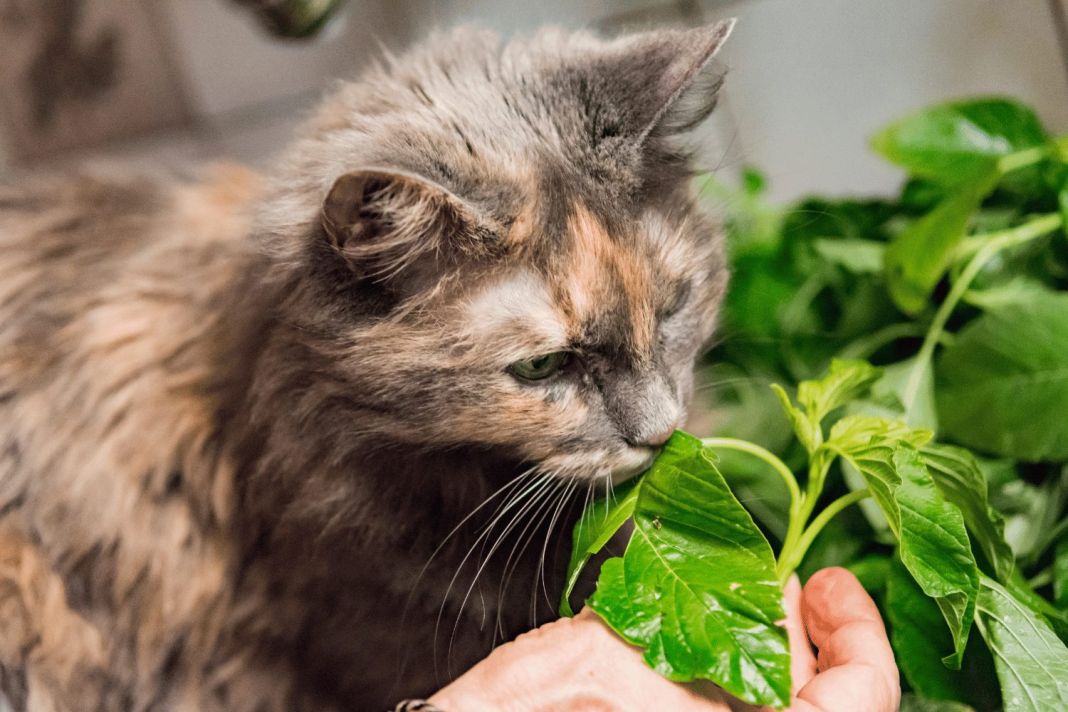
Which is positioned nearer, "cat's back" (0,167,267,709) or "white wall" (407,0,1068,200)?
"cat's back" (0,167,267,709)

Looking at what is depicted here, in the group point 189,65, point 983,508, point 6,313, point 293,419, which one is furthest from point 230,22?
point 983,508

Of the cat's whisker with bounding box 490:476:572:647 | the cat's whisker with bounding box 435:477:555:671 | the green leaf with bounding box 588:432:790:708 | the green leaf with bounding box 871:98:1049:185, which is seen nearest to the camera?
the green leaf with bounding box 588:432:790:708

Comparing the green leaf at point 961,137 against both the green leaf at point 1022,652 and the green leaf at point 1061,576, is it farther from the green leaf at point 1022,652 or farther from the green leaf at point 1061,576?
the green leaf at point 1022,652

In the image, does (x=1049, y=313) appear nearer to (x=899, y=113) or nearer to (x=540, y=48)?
(x=899, y=113)

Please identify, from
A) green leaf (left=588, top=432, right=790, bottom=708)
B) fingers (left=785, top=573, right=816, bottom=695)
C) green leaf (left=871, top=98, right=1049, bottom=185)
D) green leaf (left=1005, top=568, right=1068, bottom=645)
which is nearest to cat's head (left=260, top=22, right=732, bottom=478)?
green leaf (left=588, top=432, right=790, bottom=708)

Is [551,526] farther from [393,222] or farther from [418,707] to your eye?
[393,222]

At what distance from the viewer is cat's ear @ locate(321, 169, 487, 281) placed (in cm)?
91

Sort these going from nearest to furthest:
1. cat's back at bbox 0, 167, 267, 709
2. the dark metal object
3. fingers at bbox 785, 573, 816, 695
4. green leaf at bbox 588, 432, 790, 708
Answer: green leaf at bbox 588, 432, 790, 708 < fingers at bbox 785, 573, 816, 695 < cat's back at bbox 0, 167, 267, 709 < the dark metal object

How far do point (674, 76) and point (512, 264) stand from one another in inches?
11.5

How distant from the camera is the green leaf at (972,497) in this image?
1.01m

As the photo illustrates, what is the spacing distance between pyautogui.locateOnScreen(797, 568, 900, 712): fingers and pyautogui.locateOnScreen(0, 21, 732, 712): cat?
0.26 meters

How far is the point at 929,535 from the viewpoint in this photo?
0.92 metres

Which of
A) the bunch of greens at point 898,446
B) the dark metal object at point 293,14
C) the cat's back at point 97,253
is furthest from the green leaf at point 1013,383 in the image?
the dark metal object at point 293,14

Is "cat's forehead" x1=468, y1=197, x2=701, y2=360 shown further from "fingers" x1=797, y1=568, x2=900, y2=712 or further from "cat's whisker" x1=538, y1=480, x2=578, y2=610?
"fingers" x1=797, y1=568, x2=900, y2=712
